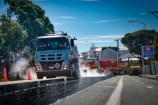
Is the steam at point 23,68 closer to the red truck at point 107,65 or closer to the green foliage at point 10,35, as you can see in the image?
the green foliage at point 10,35

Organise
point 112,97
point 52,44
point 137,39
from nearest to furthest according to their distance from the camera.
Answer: point 112,97
point 52,44
point 137,39

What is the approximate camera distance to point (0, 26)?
51562 mm

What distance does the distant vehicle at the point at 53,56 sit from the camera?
28750 millimetres

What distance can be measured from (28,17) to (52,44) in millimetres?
38367

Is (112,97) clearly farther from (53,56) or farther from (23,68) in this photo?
(23,68)

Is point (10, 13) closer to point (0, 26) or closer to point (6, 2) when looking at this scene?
point (6, 2)

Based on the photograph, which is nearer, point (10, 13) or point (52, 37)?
point (52, 37)

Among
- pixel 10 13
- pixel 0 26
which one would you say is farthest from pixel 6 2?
pixel 0 26

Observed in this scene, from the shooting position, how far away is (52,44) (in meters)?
28.8

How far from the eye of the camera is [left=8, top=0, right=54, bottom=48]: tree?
62938 mm

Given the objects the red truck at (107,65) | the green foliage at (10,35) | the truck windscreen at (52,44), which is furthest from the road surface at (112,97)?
the red truck at (107,65)

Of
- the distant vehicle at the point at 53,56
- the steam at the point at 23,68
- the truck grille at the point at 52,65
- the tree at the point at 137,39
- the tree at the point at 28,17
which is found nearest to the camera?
the distant vehicle at the point at 53,56

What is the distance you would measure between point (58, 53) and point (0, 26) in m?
25.2

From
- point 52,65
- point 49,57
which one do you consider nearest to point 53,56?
point 49,57
